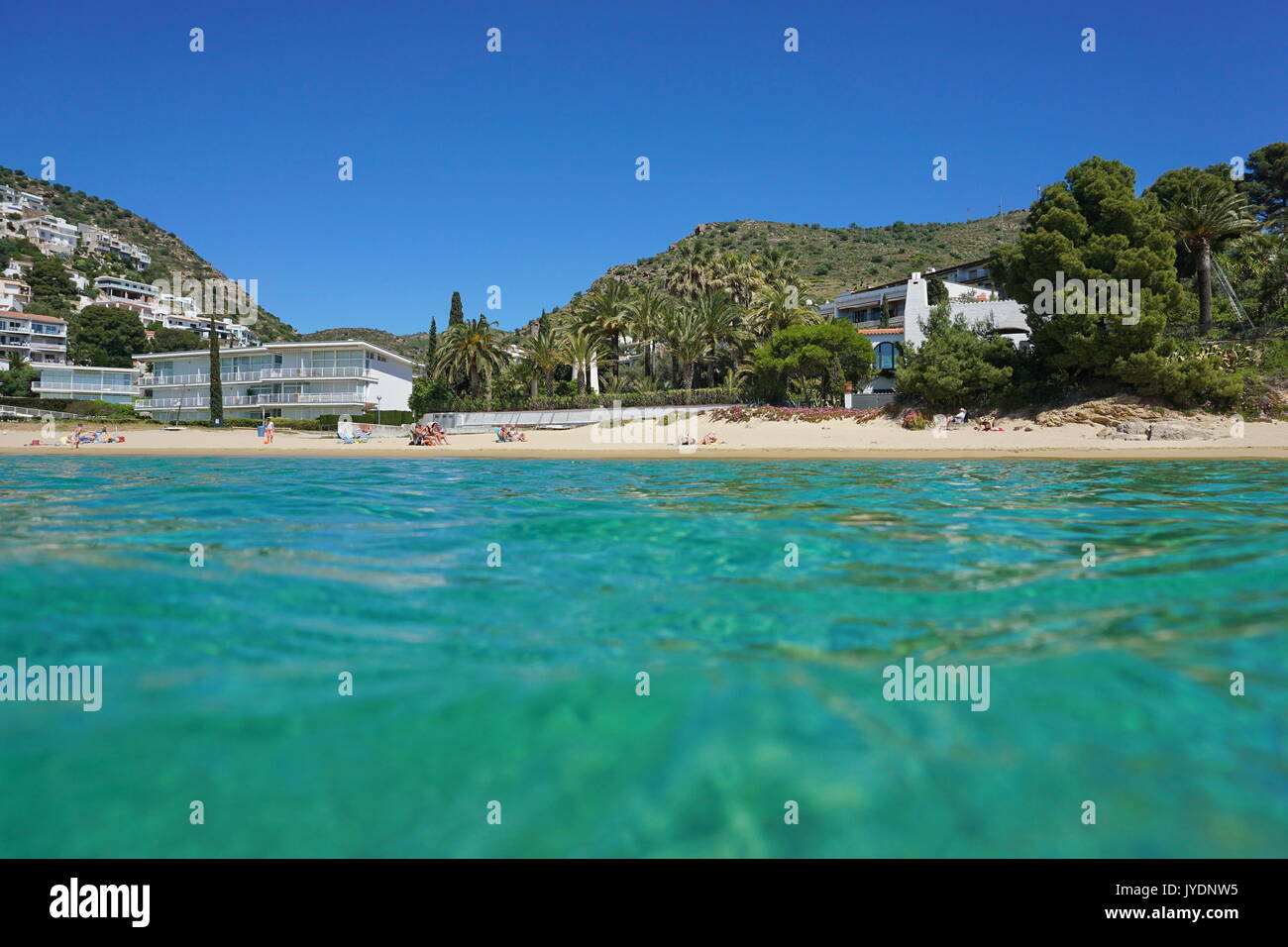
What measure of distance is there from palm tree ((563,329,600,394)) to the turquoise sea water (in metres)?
48.4

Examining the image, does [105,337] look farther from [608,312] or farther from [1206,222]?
[1206,222]

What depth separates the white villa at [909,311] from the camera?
1857 inches

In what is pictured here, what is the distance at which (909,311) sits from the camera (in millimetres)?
48625

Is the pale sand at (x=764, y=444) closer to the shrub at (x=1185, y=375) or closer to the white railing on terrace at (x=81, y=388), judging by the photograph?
the shrub at (x=1185, y=375)

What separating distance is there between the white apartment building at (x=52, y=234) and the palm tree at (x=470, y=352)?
483 ft

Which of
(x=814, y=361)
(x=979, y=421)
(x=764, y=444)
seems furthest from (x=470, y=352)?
(x=979, y=421)

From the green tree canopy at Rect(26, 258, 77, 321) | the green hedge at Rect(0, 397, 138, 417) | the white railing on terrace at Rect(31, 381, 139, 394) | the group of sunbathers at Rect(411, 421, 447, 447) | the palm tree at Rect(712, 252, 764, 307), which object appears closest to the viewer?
the group of sunbathers at Rect(411, 421, 447, 447)

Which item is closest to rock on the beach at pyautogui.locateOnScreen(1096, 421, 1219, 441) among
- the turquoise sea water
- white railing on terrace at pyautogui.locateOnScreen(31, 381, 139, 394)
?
the turquoise sea water

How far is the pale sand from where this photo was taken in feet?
82.3

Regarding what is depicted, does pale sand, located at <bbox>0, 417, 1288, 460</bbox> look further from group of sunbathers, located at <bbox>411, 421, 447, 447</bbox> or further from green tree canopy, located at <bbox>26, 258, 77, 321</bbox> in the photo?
Answer: green tree canopy, located at <bbox>26, 258, 77, 321</bbox>

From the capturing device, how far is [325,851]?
107 inches

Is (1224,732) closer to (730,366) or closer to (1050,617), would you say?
(1050,617)

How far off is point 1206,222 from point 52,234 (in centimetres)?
20829
